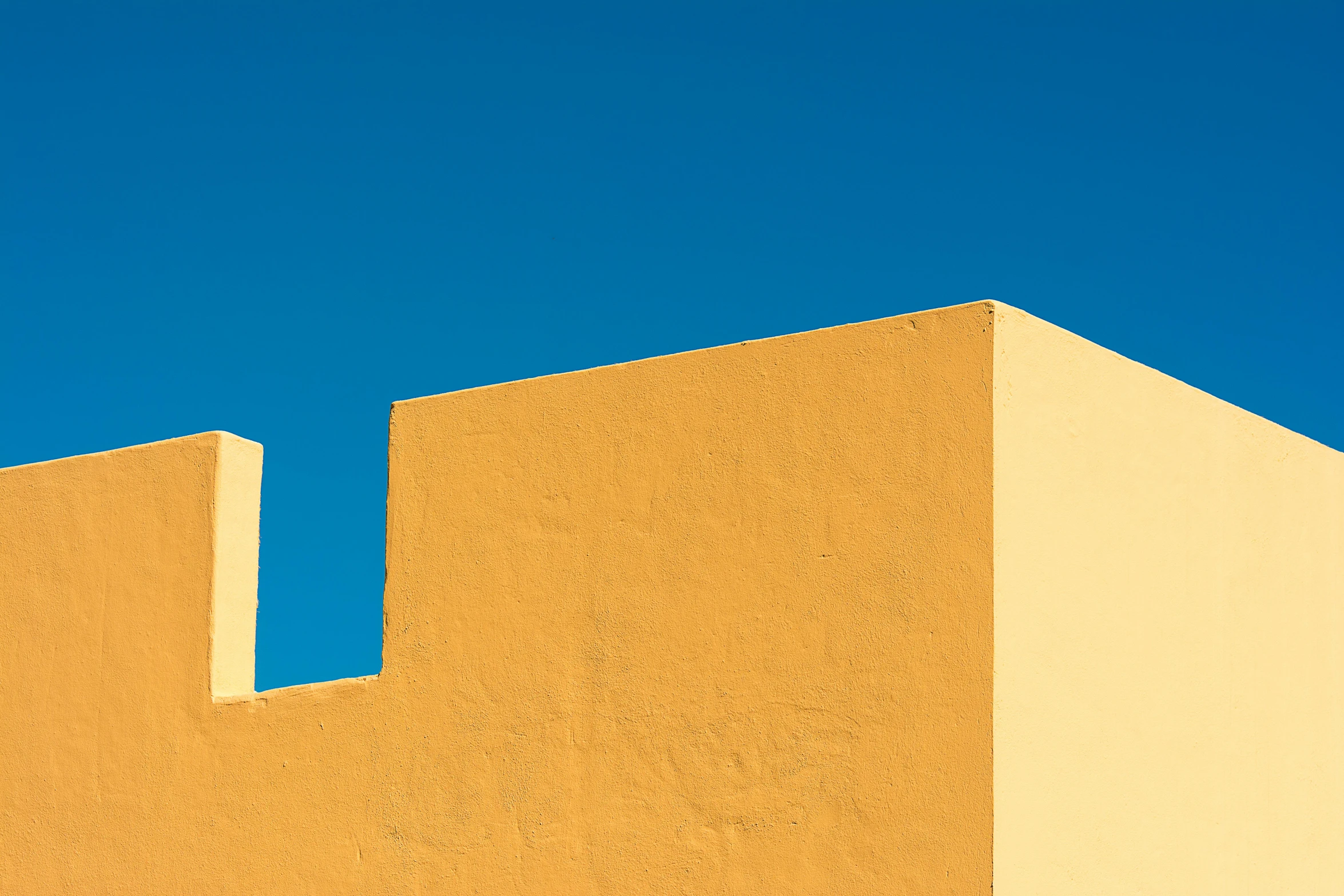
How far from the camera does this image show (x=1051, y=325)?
17.9 ft

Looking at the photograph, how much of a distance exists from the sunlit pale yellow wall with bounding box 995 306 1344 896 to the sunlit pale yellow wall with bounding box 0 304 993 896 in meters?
0.21

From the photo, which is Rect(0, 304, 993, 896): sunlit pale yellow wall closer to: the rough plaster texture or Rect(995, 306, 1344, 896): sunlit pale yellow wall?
the rough plaster texture

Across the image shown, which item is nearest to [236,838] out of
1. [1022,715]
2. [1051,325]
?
[1022,715]

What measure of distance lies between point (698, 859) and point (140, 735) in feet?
9.65

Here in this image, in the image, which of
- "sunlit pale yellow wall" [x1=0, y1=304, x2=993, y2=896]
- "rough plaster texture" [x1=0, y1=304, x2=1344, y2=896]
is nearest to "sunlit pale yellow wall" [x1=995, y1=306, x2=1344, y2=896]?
"rough plaster texture" [x1=0, y1=304, x2=1344, y2=896]

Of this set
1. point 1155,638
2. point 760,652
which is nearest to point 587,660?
point 760,652

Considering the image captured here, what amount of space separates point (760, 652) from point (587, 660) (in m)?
0.75

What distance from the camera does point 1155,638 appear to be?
5801 millimetres

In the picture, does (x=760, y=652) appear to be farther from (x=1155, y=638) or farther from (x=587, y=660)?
(x=1155, y=638)

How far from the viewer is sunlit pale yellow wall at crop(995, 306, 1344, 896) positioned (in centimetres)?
516

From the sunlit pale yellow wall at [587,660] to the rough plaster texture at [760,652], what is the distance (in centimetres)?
1

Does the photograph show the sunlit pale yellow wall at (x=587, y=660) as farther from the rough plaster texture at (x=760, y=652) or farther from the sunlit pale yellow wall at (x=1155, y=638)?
the sunlit pale yellow wall at (x=1155, y=638)

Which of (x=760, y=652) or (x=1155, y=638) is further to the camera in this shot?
(x=1155, y=638)

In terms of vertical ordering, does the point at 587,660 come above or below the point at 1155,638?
below
